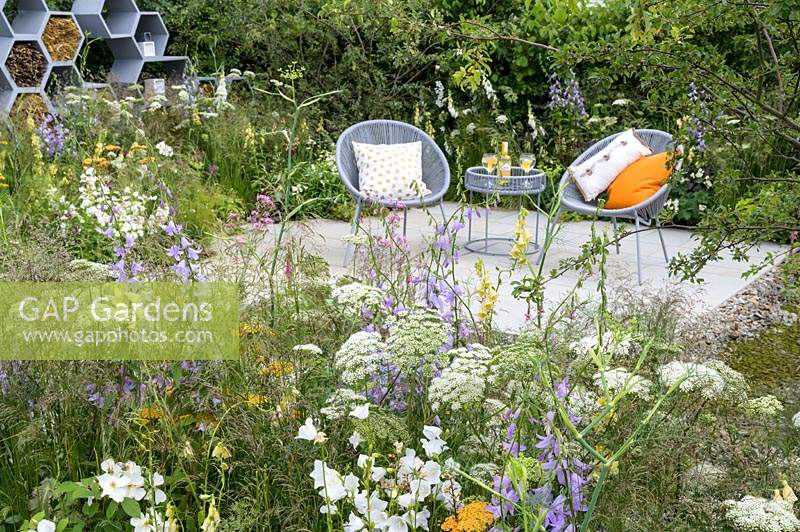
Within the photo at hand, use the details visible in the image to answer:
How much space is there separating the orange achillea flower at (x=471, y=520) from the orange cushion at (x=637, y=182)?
389 centimetres

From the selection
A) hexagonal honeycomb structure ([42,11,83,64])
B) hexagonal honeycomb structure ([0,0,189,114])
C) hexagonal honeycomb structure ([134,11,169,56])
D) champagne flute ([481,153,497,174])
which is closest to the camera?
champagne flute ([481,153,497,174])

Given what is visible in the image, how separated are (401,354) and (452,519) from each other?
14.2 inches

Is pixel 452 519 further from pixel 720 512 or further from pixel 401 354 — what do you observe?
pixel 720 512

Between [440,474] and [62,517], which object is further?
[62,517]

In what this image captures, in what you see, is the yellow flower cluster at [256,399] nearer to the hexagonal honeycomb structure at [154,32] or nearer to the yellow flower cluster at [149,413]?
the yellow flower cluster at [149,413]

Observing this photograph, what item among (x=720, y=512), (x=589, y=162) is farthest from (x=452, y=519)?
(x=589, y=162)

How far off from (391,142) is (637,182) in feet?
5.65

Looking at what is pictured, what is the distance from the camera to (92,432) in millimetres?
2047

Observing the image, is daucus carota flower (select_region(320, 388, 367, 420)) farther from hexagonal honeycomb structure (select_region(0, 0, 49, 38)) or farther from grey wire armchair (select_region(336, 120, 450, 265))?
hexagonal honeycomb structure (select_region(0, 0, 49, 38))

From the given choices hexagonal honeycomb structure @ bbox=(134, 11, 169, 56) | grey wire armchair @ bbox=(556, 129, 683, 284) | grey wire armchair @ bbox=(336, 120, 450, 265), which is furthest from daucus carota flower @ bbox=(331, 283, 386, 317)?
hexagonal honeycomb structure @ bbox=(134, 11, 169, 56)

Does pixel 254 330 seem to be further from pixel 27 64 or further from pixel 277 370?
pixel 27 64

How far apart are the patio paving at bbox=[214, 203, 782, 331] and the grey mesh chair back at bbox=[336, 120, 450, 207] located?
13.2 inches

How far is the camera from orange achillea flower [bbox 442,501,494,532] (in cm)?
148

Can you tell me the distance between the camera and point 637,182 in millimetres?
5285
